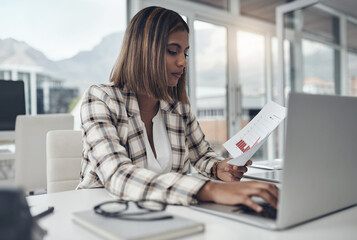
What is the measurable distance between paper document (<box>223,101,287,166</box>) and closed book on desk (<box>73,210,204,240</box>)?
10.5 inches

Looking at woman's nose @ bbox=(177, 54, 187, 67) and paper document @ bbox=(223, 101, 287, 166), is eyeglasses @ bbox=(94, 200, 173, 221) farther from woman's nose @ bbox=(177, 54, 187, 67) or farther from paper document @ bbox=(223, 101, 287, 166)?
woman's nose @ bbox=(177, 54, 187, 67)

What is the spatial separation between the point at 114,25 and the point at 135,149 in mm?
2799

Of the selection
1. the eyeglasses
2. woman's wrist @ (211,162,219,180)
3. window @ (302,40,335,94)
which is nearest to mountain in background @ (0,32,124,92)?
window @ (302,40,335,94)

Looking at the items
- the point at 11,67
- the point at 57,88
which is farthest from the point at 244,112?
the point at 11,67

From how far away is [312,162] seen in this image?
0.60 metres

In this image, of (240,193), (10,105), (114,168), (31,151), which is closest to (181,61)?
(114,168)

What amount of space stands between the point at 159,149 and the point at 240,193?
1.64 ft

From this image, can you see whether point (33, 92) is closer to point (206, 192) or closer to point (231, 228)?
point (206, 192)

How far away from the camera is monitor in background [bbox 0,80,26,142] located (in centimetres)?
260

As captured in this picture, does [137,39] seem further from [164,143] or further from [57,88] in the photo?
[57,88]

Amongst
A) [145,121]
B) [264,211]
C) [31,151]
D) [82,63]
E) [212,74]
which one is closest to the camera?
[264,211]

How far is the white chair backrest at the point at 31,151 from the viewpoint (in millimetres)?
2119

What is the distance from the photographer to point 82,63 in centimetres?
361

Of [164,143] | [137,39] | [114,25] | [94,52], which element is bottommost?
[164,143]
